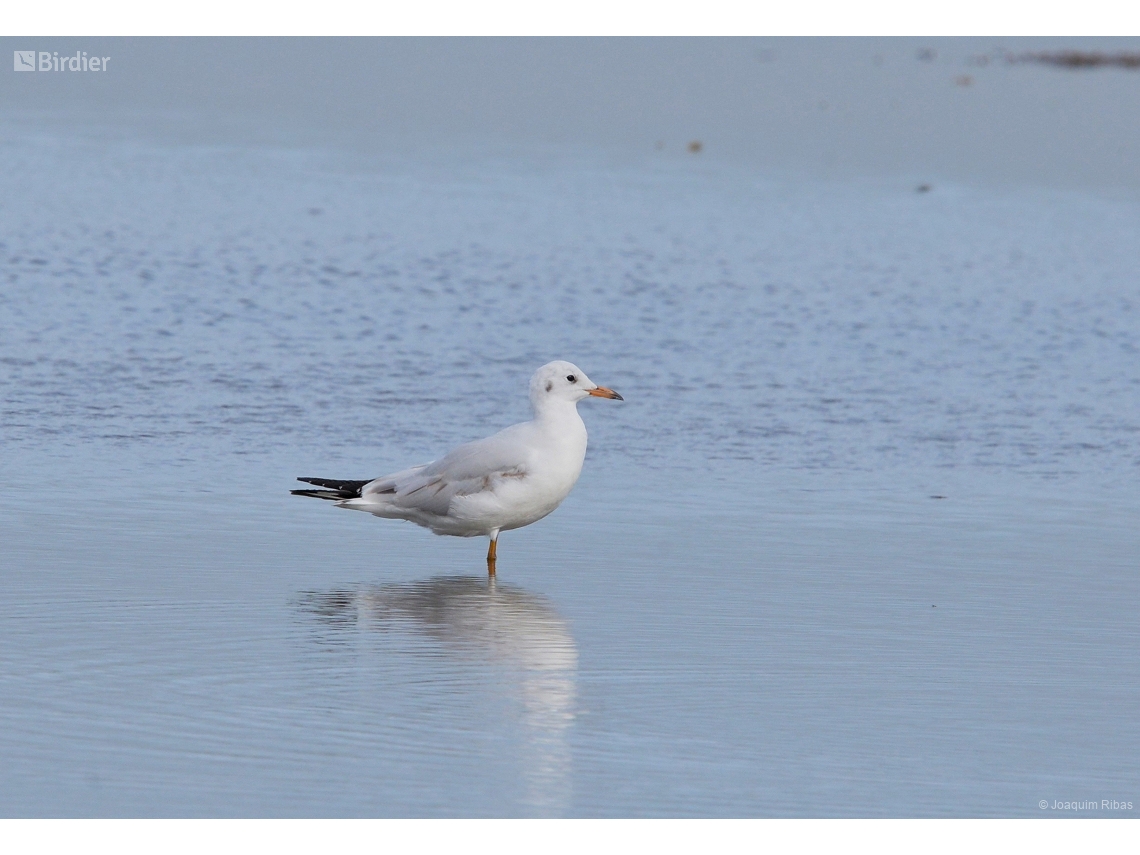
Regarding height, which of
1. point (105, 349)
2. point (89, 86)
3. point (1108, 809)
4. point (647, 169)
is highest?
point (89, 86)

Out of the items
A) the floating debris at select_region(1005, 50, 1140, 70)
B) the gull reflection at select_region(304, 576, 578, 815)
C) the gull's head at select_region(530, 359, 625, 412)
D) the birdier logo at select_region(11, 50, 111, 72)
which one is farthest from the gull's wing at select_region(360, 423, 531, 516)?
the floating debris at select_region(1005, 50, 1140, 70)

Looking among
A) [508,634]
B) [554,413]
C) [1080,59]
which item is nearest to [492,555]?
[554,413]

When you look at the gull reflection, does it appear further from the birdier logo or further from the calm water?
the birdier logo

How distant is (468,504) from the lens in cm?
857

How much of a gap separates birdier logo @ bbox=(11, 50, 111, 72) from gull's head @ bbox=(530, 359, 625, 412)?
2290cm

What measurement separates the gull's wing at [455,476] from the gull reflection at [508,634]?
0.48 meters

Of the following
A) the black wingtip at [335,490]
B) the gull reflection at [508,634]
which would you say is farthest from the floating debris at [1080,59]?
the gull reflection at [508,634]

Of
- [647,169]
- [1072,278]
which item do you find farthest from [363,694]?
[647,169]

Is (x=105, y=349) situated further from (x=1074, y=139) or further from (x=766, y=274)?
(x=1074, y=139)

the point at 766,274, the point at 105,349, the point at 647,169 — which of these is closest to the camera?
the point at 105,349

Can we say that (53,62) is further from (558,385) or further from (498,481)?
(498,481)

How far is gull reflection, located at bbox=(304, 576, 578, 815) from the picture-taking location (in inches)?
228

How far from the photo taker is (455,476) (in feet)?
28.7

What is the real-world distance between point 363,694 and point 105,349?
7.19 m
